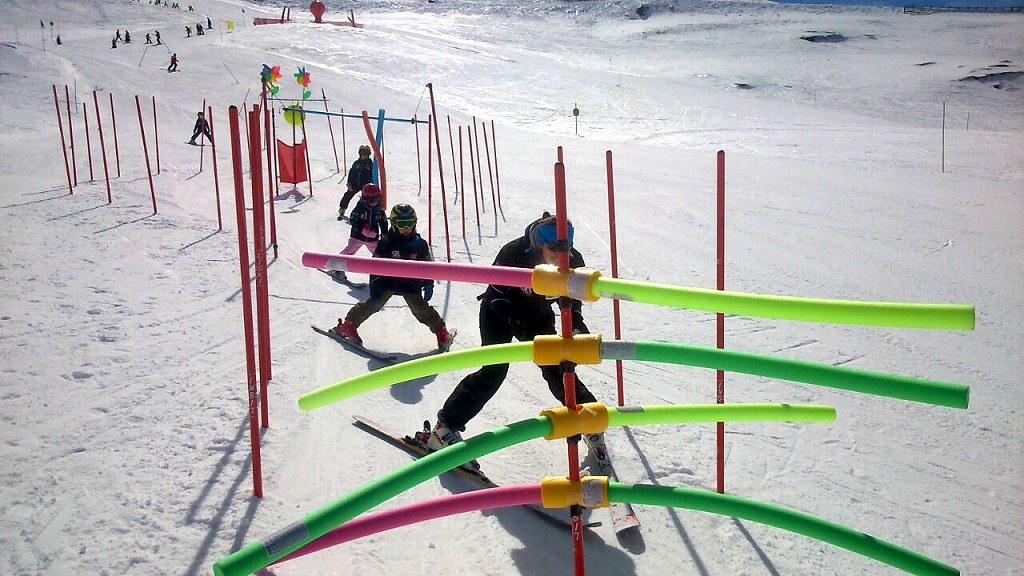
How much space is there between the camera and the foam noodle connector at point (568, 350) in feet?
7.92

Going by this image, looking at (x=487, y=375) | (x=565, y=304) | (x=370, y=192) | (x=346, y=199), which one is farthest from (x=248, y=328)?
(x=346, y=199)

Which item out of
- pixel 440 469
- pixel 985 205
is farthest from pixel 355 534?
pixel 985 205

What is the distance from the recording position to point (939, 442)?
17.4 feet

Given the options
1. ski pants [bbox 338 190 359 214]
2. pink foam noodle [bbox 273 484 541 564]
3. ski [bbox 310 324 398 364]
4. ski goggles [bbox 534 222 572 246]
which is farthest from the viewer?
ski pants [bbox 338 190 359 214]

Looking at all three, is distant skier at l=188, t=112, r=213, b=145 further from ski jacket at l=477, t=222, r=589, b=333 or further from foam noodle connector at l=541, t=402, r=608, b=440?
foam noodle connector at l=541, t=402, r=608, b=440

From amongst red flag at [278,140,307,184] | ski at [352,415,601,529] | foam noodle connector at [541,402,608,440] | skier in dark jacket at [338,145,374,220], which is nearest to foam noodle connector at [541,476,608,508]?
foam noodle connector at [541,402,608,440]

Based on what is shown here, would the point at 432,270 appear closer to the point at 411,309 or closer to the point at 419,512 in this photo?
the point at 419,512

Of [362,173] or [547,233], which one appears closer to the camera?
[547,233]

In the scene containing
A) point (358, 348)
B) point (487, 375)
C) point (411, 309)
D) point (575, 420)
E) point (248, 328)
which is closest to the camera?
point (575, 420)

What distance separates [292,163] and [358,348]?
29.3ft

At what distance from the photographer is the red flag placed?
14398 millimetres

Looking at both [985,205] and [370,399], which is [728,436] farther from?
[985,205]

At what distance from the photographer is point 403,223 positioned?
6.38 m

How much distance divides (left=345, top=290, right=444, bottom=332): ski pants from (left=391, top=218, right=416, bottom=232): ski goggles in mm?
549
